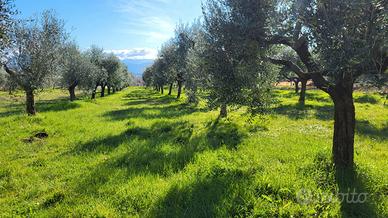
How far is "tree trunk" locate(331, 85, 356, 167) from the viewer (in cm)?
1034

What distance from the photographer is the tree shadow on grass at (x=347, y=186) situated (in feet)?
25.2

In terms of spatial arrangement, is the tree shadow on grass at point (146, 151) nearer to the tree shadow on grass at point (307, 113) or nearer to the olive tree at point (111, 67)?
the tree shadow on grass at point (307, 113)

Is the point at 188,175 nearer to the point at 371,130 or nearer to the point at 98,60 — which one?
the point at 371,130

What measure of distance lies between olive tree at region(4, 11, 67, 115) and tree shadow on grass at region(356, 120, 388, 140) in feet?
84.7

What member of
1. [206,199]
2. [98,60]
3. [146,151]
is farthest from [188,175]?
[98,60]

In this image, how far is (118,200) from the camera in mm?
8438

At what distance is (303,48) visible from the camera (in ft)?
34.4

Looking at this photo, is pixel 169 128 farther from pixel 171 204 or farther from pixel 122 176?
pixel 171 204

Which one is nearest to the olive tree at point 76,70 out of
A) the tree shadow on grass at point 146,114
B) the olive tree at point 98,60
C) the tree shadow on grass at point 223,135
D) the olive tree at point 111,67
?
the olive tree at point 98,60

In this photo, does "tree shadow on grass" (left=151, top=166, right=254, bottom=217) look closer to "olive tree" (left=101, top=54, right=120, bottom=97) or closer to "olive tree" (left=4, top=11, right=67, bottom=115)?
"olive tree" (left=4, top=11, right=67, bottom=115)

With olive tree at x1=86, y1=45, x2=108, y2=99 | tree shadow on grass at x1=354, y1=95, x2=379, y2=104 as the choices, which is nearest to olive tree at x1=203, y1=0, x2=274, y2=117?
tree shadow on grass at x1=354, y1=95, x2=379, y2=104

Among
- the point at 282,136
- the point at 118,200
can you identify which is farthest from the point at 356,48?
the point at 282,136

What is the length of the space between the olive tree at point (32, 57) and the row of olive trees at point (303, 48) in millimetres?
18898

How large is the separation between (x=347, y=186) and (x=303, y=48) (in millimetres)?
4932
